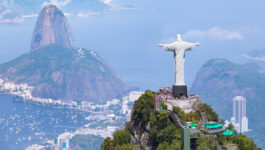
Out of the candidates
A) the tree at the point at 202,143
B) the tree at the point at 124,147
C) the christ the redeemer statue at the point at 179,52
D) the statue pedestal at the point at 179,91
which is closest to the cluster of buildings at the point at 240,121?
the christ the redeemer statue at the point at 179,52

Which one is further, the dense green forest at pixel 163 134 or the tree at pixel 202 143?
the dense green forest at pixel 163 134

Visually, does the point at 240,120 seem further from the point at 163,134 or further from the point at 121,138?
the point at 163,134

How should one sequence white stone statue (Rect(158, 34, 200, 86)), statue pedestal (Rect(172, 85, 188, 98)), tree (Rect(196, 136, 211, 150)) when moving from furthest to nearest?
statue pedestal (Rect(172, 85, 188, 98)) → white stone statue (Rect(158, 34, 200, 86)) → tree (Rect(196, 136, 211, 150))

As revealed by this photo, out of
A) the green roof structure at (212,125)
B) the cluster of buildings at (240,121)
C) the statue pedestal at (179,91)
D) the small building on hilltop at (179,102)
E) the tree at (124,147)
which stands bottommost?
the cluster of buildings at (240,121)

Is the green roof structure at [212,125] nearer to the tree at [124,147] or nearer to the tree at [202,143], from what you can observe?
the tree at [202,143]

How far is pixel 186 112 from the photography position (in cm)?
3716

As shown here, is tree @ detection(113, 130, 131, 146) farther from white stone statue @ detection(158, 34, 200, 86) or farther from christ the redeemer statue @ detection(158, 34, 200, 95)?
white stone statue @ detection(158, 34, 200, 86)

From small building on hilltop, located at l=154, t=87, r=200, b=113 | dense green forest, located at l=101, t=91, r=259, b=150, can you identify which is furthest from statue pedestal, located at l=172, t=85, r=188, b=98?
dense green forest, located at l=101, t=91, r=259, b=150

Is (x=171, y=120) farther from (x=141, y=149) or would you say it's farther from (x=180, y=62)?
(x=180, y=62)

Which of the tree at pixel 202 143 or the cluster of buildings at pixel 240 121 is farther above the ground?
the tree at pixel 202 143

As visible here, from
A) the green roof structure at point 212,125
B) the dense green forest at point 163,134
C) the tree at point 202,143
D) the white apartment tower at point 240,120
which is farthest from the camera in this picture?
the white apartment tower at point 240,120

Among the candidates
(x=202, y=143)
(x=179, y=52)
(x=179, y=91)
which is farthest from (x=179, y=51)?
(x=202, y=143)

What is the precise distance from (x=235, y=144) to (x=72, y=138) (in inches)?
5570

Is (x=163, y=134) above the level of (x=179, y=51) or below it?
below
